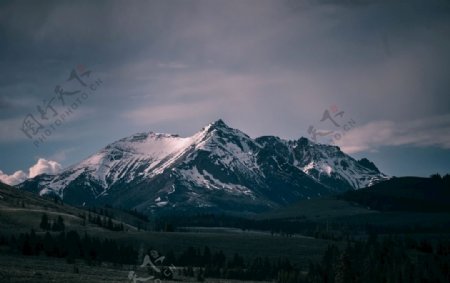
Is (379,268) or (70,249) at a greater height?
(70,249)

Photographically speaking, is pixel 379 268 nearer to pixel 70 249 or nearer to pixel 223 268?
pixel 223 268

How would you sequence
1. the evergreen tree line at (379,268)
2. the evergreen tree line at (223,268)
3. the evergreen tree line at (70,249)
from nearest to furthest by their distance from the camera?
the evergreen tree line at (379,268) < the evergreen tree line at (70,249) < the evergreen tree line at (223,268)

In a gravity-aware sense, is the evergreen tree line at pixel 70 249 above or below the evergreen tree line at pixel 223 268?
above

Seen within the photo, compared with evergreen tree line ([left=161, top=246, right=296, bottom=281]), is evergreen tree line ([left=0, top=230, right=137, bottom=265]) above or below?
above

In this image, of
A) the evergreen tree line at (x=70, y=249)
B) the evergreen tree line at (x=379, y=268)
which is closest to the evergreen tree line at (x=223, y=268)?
the evergreen tree line at (x=379, y=268)

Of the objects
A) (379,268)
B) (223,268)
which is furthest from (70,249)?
(379,268)

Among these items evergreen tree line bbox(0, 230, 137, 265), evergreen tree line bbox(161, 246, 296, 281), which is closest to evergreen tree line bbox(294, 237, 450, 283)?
evergreen tree line bbox(161, 246, 296, 281)

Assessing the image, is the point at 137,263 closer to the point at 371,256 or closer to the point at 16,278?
the point at 371,256

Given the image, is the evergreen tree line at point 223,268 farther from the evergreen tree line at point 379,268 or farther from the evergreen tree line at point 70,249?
the evergreen tree line at point 70,249

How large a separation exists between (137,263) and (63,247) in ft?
61.0

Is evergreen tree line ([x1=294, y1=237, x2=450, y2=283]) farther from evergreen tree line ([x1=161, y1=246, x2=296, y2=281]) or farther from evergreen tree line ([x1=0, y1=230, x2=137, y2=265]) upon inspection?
evergreen tree line ([x1=0, y1=230, x2=137, y2=265])

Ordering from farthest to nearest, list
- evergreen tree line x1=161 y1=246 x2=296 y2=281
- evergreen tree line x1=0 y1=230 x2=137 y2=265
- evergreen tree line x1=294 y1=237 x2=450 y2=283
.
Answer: evergreen tree line x1=161 y1=246 x2=296 y2=281
evergreen tree line x1=0 y1=230 x2=137 y2=265
evergreen tree line x1=294 y1=237 x2=450 y2=283

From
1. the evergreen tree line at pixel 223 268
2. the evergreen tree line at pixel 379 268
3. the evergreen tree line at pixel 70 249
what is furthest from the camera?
the evergreen tree line at pixel 223 268

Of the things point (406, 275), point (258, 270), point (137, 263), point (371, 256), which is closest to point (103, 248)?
point (137, 263)
